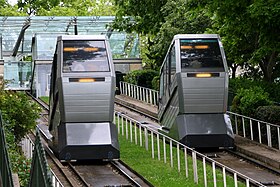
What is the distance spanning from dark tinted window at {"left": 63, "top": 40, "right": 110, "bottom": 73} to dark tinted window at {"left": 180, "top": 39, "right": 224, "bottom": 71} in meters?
2.95

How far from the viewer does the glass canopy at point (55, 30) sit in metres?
55.1

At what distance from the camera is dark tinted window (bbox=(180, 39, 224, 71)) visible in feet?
75.1

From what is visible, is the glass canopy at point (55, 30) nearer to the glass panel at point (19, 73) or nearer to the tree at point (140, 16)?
the glass panel at point (19, 73)

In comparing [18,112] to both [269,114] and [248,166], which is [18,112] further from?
[269,114]

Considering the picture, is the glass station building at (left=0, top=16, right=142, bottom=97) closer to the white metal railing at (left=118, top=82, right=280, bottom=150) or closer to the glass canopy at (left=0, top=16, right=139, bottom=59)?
the glass canopy at (left=0, top=16, right=139, bottom=59)

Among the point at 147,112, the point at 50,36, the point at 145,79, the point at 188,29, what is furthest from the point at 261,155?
the point at 50,36

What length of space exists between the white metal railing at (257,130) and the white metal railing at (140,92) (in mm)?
12190

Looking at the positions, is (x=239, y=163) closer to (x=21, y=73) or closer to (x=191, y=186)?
(x=191, y=186)

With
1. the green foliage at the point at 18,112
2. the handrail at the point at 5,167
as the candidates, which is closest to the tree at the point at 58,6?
the green foliage at the point at 18,112

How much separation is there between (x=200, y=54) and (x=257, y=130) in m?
3.94

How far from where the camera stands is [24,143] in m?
22.4

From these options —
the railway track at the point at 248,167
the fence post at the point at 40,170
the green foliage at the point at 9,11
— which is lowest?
the railway track at the point at 248,167

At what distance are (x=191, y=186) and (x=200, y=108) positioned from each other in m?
6.23

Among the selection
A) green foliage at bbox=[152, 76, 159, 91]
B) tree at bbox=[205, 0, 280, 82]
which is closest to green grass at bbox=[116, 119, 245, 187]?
tree at bbox=[205, 0, 280, 82]
